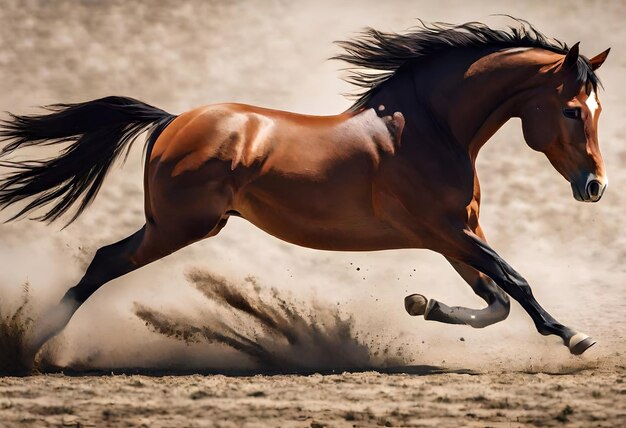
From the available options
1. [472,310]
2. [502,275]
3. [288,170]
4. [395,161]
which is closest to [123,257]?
[288,170]

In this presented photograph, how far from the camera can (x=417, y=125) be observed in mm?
6477

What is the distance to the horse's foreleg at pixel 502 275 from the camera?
6215mm

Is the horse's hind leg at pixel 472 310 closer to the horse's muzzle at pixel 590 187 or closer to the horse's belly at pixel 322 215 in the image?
the horse's belly at pixel 322 215

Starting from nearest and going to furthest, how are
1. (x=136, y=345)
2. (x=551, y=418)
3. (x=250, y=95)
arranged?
(x=551, y=418)
(x=136, y=345)
(x=250, y=95)

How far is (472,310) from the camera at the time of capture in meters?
6.53

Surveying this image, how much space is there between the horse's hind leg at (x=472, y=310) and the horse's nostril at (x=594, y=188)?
739mm

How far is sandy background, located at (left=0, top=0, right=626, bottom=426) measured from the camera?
5.60 metres

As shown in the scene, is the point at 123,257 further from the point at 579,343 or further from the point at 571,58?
the point at 571,58

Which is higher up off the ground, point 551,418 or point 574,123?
point 574,123

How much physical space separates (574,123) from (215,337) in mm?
2410

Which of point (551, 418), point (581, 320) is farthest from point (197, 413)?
point (581, 320)

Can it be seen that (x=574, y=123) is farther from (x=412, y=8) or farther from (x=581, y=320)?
(x=412, y=8)

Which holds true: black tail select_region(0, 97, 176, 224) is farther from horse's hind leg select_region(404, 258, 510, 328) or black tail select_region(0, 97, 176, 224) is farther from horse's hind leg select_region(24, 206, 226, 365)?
horse's hind leg select_region(404, 258, 510, 328)

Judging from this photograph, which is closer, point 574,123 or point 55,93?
point 574,123
